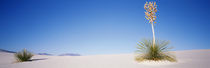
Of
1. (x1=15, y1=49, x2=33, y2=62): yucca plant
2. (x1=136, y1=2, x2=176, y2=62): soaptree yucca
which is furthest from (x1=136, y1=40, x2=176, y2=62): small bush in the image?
(x1=15, y1=49, x2=33, y2=62): yucca plant

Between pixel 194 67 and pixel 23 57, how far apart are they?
11902 mm

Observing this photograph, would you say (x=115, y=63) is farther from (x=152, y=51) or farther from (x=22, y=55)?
(x=22, y=55)

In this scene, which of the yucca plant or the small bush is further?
the yucca plant

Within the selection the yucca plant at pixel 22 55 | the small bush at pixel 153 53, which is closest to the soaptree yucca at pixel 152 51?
the small bush at pixel 153 53

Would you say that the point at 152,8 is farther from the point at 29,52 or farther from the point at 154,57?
the point at 29,52

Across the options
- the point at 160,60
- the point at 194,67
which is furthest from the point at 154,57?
the point at 194,67

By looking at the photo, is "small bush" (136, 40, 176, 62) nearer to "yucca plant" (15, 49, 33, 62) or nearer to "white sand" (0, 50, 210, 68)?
"white sand" (0, 50, 210, 68)

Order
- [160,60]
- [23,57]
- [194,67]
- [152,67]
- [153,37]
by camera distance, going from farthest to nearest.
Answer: [23,57] < [153,37] < [160,60] < [152,67] < [194,67]

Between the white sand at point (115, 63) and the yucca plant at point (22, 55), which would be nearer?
the white sand at point (115, 63)

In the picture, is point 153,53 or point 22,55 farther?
point 22,55

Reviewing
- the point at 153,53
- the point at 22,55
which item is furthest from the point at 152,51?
the point at 22,55

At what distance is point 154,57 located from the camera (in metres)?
7.35

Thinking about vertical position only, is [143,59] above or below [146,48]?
below

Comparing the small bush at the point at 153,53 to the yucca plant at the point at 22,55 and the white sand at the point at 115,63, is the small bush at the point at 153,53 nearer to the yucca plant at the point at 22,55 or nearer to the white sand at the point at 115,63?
the white sand at the point at 115,63
